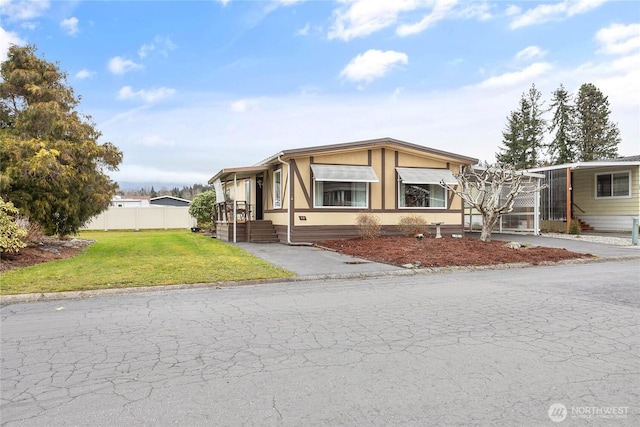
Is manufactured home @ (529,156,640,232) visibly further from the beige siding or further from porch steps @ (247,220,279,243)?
porch steps @ (247,220,279,243)

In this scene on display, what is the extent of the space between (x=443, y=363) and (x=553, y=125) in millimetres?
51193

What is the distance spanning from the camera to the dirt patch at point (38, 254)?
416 inches

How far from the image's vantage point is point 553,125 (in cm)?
4728

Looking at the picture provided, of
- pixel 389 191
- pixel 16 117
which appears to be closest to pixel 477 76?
pixel 389 191

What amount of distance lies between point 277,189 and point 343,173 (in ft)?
11.2

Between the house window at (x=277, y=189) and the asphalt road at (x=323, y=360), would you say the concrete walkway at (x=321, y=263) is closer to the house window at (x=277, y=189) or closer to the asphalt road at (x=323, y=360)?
the asphalt road at (x=323, y=360)

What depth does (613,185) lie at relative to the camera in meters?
23.8

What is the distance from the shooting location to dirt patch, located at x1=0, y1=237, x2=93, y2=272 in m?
10.6

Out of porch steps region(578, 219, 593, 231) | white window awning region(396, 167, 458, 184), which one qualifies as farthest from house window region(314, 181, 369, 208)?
porch steps region(578, 219, 593, 231)

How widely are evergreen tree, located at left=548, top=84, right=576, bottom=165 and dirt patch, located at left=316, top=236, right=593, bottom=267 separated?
3808 cm

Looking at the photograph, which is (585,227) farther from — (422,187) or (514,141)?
(514,141)

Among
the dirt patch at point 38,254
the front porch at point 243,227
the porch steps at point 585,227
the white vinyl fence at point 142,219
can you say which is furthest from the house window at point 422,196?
the white vinyl fence at point 142,219

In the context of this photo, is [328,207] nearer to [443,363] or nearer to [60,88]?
[60,88]

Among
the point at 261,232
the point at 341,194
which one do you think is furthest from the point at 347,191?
the point at 261,232
